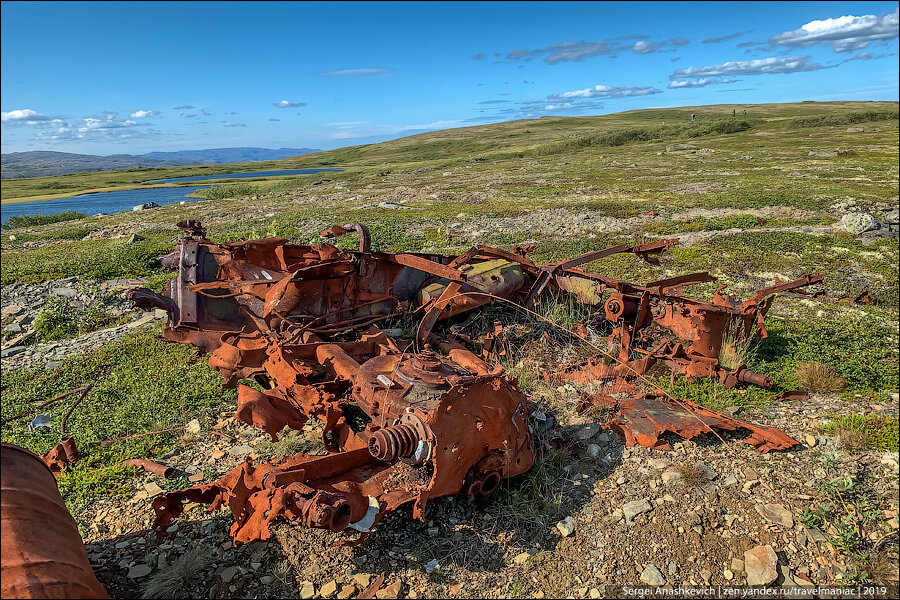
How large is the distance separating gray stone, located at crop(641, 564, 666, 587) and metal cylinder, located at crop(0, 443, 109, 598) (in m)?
3.44

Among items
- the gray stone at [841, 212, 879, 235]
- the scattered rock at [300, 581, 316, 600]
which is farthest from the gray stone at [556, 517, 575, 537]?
the gray stone at [841, 212, 879, 235]

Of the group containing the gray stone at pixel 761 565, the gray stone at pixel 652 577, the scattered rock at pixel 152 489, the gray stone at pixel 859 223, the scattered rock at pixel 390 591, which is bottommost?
the scattered rock at pixel 390 591

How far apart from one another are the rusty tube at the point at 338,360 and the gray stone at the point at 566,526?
222 centimetres

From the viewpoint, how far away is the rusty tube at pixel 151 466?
188 inches

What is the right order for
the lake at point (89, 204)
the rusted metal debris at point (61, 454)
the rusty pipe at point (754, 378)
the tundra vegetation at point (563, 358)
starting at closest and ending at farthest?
the tundra vegetation at point (563, 358)
the rusted metal debris at point (61, 454)
the rusty pipe at point (754, 378)
the lake at point (89, 204)

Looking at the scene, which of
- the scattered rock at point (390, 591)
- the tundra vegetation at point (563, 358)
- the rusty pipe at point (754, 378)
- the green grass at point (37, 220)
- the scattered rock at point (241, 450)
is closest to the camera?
the scattered rock at point (390, 591)

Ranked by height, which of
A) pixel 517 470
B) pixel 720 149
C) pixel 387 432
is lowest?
pixel 517 470

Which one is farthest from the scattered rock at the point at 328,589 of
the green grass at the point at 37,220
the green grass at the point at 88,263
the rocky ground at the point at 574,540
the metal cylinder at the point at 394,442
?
the green grass at the point at 37,220

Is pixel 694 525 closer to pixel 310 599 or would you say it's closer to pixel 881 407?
pixel 310 599

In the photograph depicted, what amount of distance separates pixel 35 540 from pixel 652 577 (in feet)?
12.5

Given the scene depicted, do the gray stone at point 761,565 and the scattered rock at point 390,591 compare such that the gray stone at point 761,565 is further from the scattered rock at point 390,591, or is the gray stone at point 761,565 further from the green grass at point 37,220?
the green grass at point 37,220

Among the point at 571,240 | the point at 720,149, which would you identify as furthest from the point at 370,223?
the point at 720,149

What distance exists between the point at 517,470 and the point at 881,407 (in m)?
4.73

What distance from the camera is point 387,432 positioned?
3.56m
